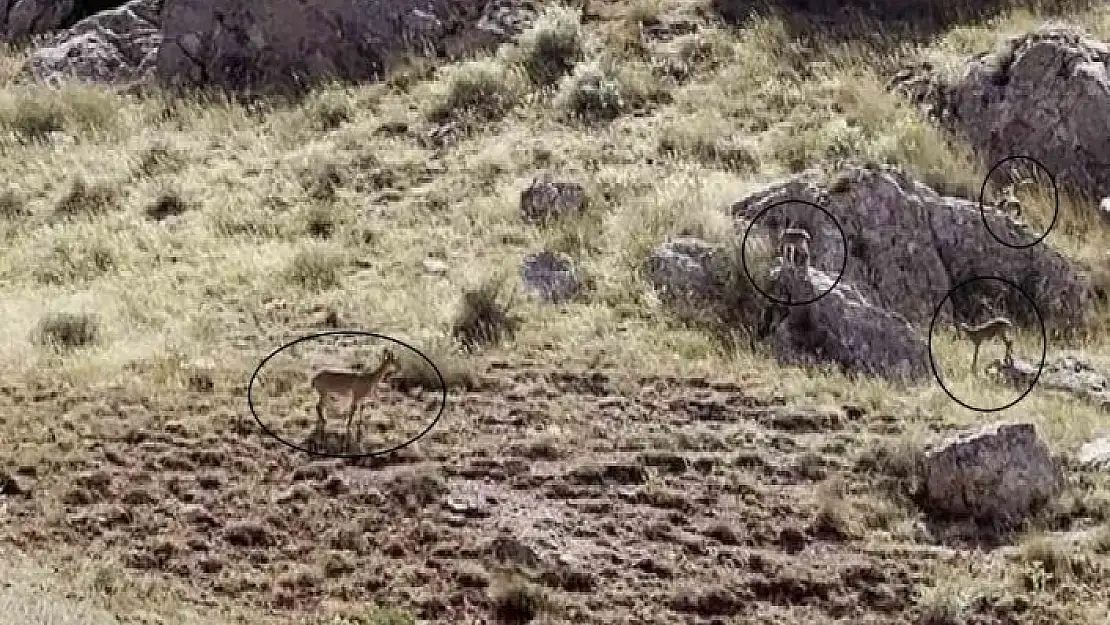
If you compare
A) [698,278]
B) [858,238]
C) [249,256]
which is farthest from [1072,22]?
[249,256]

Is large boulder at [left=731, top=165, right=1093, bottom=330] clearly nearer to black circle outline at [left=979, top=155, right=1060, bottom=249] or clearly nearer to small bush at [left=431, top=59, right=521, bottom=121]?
black circle outline at [left=979, top=155, right=1060, bottom=249]

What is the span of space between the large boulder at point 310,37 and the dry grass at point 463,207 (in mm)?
571

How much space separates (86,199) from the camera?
13.5 m

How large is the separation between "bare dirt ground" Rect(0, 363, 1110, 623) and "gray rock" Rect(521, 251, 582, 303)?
145cm

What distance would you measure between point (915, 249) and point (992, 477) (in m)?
3.36

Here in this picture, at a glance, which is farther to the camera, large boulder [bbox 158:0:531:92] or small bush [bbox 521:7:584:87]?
large boulder [bbox 158:0:531:92]

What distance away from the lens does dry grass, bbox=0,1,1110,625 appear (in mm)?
9602

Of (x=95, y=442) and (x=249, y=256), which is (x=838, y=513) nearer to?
(x=95, y=442)

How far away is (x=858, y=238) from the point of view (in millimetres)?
11016

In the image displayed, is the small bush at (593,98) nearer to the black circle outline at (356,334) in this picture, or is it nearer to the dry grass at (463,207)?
the dry grass at (463,207)

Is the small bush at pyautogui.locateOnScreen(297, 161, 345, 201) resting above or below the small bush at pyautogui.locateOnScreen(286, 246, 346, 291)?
above

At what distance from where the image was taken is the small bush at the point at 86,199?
13.4m

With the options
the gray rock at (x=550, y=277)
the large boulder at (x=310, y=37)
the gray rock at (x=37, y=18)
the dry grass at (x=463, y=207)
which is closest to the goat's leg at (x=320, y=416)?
the dry grass at (x=463, y=207)

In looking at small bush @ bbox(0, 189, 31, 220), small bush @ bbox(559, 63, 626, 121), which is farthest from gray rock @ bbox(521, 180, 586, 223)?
small bush @ bbox(0, 189, 31, 220)
